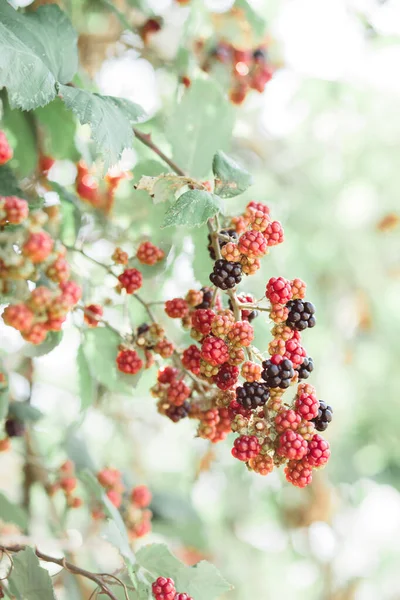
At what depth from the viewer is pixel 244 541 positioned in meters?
2.42

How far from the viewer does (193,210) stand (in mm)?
652

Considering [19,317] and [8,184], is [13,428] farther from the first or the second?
[19,317]

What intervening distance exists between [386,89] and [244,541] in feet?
5.69

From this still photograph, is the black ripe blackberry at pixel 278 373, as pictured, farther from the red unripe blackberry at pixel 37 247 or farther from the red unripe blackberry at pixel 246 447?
the red unripe blackberry at pixel 37 247

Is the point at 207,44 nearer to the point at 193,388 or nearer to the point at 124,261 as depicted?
the point at 124,261

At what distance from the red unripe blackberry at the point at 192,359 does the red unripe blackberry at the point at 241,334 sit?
4.2 inches

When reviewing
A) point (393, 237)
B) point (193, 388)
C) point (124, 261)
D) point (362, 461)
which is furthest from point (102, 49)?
point (362, 461)

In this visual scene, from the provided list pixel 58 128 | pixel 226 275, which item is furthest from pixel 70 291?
pixel 58 128

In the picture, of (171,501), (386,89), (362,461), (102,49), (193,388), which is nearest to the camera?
(193,388)

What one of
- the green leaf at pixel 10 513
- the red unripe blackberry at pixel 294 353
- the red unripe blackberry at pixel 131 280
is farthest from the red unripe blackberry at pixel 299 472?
the green leaf at pixel 10 513

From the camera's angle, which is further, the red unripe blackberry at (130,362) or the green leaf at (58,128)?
the green leaf at (58,128)

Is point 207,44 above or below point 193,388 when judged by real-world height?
above

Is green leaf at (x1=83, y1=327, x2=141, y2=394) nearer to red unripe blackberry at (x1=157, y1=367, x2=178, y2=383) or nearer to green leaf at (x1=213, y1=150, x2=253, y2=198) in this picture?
red unripe blackberry at (x1=157, y1=367, x2=178, y2=383)

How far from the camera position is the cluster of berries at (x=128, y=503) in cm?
122
